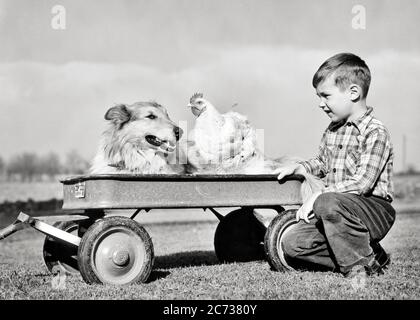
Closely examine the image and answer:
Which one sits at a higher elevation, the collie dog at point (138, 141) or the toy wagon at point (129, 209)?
the collie dog at point (138, 141)

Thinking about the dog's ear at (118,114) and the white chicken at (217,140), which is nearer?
the dog's ear at (118,114)

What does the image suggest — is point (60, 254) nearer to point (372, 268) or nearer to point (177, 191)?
point (177, 191)

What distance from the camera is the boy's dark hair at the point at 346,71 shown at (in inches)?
176

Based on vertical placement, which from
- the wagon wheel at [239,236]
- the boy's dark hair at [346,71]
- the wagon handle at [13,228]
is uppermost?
the boy's dark hair at [346,71]

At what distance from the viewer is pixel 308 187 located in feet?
16.0

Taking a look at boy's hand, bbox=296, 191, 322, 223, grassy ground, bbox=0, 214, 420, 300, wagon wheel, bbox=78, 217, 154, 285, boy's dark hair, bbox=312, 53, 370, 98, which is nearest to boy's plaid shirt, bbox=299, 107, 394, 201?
boy's hand, bbox=296, 191, 322, 223

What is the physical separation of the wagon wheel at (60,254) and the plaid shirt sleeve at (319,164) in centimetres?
221

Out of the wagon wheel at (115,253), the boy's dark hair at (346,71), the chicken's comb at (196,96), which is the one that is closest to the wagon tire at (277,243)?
the wagon wheel at (115,253)

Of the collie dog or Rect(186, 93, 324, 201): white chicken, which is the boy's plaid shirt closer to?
Rect(186, 93, 324, 201): white chicken

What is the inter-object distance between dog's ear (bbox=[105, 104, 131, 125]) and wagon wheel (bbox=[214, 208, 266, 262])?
1659mm

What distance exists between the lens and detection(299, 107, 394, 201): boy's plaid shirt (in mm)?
4266

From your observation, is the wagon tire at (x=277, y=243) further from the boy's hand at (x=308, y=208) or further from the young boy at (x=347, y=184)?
the boy's hand at (x=308, y=208)

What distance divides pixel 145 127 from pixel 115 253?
135cm

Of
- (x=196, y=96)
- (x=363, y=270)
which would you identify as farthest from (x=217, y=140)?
(x=363, y=270)
